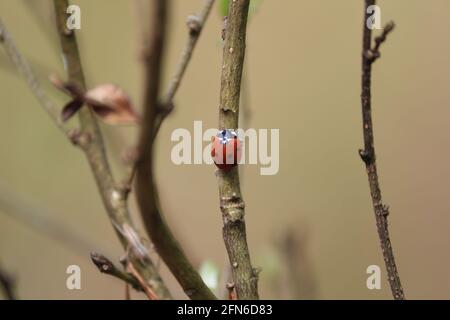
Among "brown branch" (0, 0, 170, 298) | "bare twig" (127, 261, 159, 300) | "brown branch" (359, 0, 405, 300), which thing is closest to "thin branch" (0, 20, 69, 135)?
"brown branch" (0, 0, 170, 298)

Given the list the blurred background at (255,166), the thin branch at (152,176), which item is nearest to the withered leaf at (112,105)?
the thin branch at (152,176)

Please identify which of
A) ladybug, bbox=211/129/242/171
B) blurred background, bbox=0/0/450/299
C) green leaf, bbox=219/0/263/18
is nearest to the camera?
ladybug, bbox=211/129/242/171

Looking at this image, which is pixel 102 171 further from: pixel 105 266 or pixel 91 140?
pixel 105 266

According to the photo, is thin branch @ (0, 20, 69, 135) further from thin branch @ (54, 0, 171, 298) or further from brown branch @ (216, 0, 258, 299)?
brown branch @ (216, 0, 258, 299)

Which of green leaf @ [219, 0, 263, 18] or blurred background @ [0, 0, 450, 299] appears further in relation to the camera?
blurred background @ [0, 0, 450, 299]

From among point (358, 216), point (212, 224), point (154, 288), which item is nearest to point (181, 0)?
point (212, 224)
